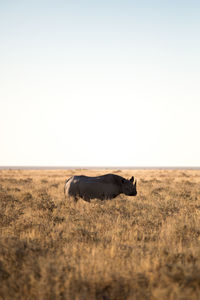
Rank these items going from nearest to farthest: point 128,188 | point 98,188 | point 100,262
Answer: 1. point 100,262
2. point 98,188
3. point 128,188

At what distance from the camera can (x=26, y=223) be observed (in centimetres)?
857

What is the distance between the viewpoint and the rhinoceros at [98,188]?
1291 centimetres

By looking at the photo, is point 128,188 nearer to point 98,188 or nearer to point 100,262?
point 98,188

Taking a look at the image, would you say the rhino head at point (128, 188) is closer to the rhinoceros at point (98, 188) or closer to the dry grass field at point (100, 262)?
the rhinoceros at point (98, 188)

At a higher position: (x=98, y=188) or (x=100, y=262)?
(x=98, y=188)

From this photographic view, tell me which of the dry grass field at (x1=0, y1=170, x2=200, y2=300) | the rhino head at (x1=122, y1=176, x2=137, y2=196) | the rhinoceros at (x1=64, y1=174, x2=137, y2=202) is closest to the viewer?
the dry grass field at (x1=0, y1=170, x2=200, y2=300)

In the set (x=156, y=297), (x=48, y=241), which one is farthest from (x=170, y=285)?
(x=48, y=241)

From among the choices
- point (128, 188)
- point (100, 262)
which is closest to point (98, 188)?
point (128, 188)

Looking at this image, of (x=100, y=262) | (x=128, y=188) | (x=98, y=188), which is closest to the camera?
(x=100, y=262)

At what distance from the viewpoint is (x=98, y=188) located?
42.4ft

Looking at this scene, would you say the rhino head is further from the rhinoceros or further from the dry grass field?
the dry grass field

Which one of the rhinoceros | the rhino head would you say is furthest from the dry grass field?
the rhino head

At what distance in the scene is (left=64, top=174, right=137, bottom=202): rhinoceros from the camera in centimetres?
1291

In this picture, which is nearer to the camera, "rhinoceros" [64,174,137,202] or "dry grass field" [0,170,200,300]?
"dry grass field" [0,170,200,300]
